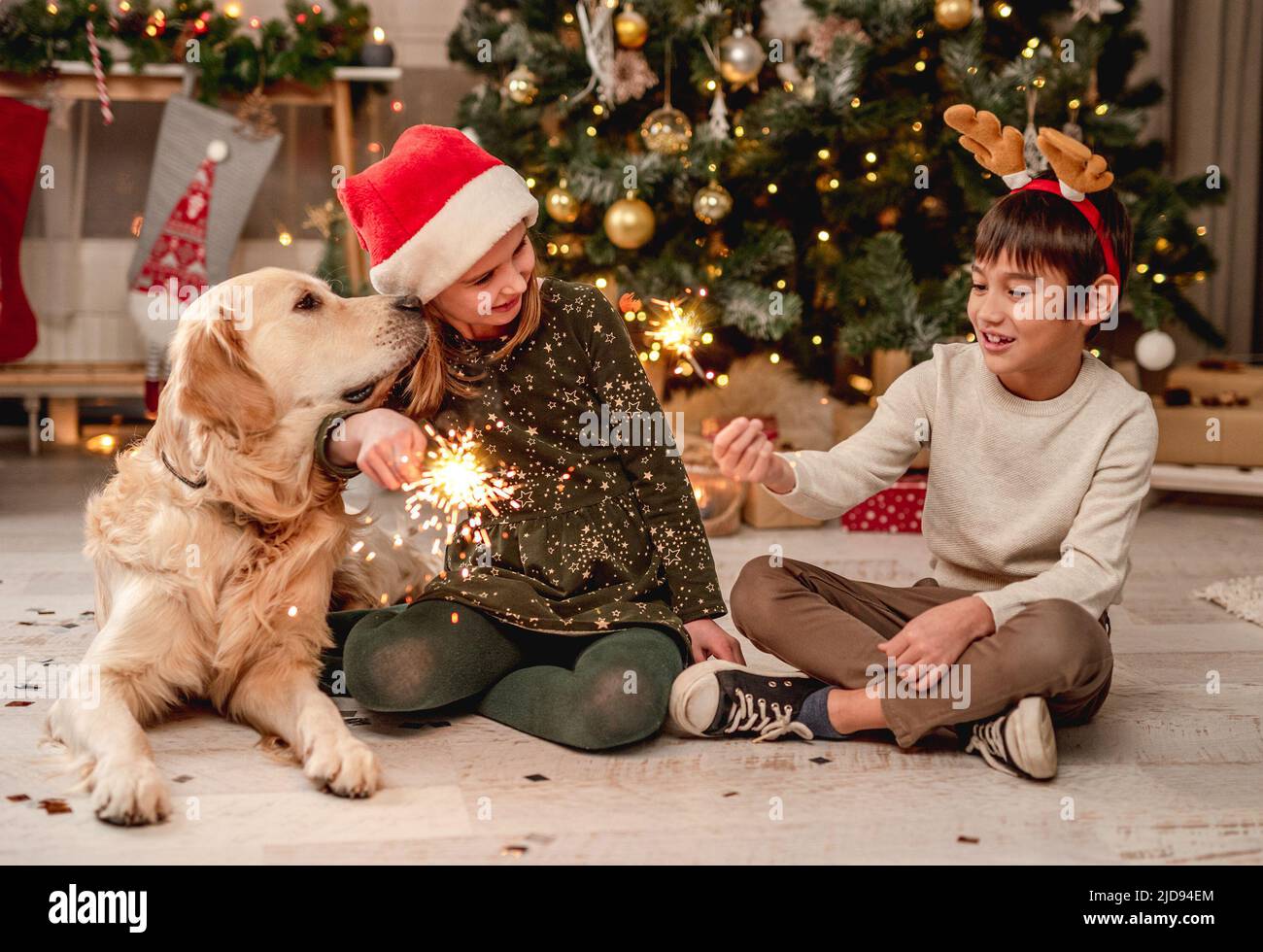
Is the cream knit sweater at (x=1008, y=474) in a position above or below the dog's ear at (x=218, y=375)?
below

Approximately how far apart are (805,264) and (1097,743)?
6.16 feet

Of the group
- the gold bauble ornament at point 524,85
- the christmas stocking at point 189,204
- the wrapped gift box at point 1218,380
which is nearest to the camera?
the gold bauble ornament at point 524,85

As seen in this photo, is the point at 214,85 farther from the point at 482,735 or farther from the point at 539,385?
the point at 482,735

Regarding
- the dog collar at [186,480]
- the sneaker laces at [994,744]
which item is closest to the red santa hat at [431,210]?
the dog collar at [186,480]

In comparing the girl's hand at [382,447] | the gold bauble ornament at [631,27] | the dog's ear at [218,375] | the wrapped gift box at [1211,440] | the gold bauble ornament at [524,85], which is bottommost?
the wrapped gift box at [1211,440]

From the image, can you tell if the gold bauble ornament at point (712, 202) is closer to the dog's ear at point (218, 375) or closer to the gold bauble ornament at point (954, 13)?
the gold bauble ornament at point (954, 13)

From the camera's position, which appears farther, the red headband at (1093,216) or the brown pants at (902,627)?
the red headband at (1093,216)

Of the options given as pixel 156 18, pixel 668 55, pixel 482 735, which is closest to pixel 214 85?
pixel 156 18

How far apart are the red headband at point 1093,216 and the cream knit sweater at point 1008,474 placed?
13 centimetres

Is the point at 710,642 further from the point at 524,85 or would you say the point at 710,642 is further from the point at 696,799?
the point at 524,85

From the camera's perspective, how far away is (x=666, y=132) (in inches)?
119

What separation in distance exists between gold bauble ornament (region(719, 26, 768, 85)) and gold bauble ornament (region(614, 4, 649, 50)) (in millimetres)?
191

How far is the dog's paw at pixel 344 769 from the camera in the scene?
4.59 ft

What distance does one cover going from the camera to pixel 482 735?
1637 mm
